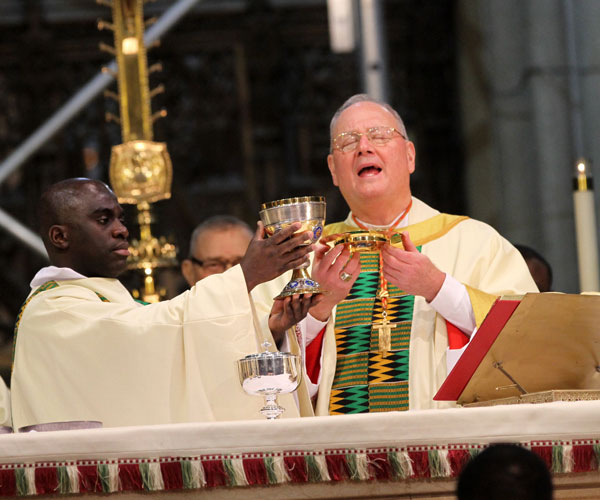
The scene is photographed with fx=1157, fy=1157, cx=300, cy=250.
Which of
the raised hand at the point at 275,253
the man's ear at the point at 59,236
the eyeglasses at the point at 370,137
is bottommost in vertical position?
the raised hand at the point at 275,253

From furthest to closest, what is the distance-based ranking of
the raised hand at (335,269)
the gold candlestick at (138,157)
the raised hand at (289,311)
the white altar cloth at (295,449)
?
1. the gold candlestick at (138,157)
2. the raised hand at (335,269)
3. the raised hand at (289,311)
4. the white altar cloth at (295,449)

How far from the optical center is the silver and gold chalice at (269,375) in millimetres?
3334

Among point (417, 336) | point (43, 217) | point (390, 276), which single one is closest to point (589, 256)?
point (417, 336)

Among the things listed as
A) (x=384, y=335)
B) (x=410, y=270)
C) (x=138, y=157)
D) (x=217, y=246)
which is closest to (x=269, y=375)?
(x=410, y=270)

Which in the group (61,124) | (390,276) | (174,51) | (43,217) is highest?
(174,51)

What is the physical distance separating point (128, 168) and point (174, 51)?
3.44m

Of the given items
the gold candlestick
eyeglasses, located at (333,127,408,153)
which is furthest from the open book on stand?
the gold candlestick

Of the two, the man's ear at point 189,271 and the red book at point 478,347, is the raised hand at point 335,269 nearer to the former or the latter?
the red book at point 478,347

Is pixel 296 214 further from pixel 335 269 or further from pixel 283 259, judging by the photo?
pixel 335 269

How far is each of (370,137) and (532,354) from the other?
1.48 meters

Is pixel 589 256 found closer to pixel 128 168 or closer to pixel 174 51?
pixel 128 168

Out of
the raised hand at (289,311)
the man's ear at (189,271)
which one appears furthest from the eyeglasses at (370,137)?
the man's ear at (189,271)

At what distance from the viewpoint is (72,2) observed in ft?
30.2

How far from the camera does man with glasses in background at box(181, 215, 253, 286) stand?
6.09m
